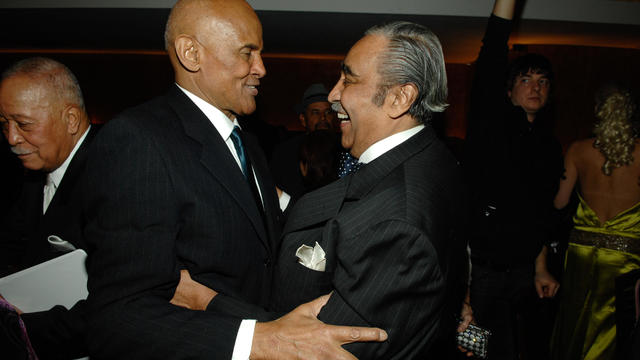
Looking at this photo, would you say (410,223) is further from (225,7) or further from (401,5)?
(401,5)

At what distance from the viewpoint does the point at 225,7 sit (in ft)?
4.19

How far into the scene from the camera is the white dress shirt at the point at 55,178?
188 centimetres

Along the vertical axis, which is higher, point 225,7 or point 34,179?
point 225,7

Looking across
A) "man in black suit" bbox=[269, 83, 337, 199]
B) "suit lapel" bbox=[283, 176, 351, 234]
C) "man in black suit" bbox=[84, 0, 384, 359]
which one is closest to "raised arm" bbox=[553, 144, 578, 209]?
"man in black suit" bbox=[269, 83, 337, 199]

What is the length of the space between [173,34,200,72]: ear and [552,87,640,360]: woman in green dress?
9.06 ft

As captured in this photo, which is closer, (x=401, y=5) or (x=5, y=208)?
(x=5, y=208)

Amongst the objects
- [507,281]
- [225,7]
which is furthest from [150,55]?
[507,281]

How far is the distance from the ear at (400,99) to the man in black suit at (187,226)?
543 millimetres

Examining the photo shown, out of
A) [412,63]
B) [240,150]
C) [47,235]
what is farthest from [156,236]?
[47,235]

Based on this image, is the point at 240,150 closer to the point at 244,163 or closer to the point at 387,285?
the point at 244,163

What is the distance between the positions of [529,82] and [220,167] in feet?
8.00

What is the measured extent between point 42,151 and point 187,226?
46.8 inches

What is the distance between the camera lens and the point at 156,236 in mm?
988

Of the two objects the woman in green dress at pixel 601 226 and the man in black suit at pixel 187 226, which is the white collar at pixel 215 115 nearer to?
the man in black suit at pixel 187 226
